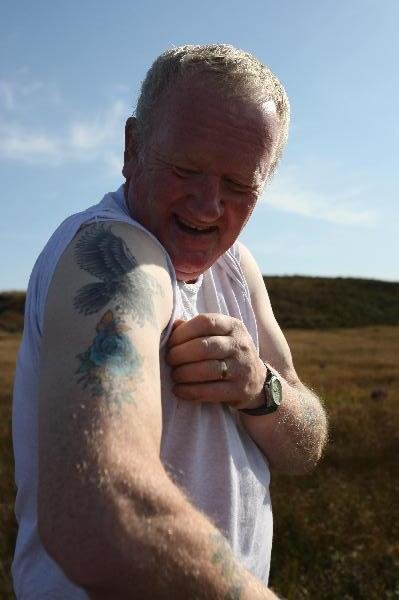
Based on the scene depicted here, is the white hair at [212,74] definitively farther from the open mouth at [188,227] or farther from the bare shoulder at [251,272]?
the bare shoulder at [251,272]

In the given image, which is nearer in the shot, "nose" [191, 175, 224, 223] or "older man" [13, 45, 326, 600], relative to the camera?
"older man" [13, 45, 326, 600]

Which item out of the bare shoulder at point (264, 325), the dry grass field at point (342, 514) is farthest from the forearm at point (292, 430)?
the dry grass field at point (342, 514)

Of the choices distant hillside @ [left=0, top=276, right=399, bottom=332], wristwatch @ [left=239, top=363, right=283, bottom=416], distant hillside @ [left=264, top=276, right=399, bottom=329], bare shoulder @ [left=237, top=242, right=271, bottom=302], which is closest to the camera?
wristwatch @ [left=239, top=363, right=283, bottom=416]

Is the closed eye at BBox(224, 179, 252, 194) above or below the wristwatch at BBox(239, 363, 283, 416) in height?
above

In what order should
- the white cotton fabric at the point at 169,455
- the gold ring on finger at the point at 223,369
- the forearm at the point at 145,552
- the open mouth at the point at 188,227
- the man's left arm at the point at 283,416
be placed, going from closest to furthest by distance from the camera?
the forearm at the point at 145,552, the white cotton fabric at the point at 169,455, the gold ring on finger at the point at 223,369, the open mouth at the point at 188,227, the man's left arm at the point at 283,416

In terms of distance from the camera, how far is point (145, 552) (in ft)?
3.82

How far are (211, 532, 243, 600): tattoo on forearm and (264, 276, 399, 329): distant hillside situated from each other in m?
62.0

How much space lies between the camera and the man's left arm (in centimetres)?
226

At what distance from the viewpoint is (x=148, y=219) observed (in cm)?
198

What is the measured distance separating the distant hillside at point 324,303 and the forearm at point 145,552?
201 ft

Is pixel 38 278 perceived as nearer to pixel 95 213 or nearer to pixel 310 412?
pixel 95 213

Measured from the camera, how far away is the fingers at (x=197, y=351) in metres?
1.76

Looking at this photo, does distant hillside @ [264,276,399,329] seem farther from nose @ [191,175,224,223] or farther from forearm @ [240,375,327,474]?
nose @ [191,175,224,223]

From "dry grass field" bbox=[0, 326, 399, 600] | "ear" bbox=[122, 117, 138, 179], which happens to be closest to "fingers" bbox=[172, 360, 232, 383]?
"ear" bbox=[122, 117, 138, 179]
